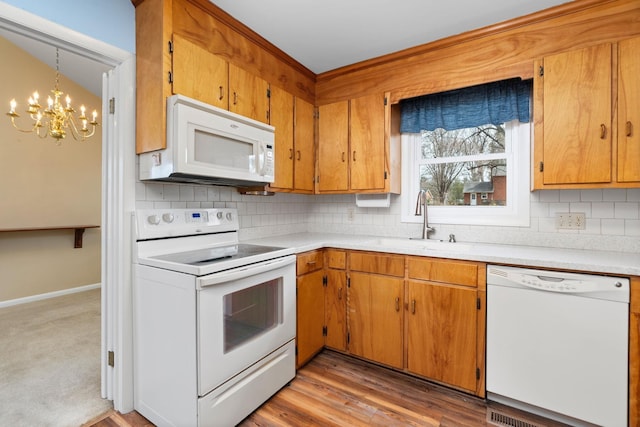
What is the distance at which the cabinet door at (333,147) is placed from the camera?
2664mm

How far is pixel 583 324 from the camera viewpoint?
5.04 feet

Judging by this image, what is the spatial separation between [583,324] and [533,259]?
380 mm

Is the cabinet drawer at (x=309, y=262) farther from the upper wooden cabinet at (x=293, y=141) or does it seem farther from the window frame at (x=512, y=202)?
the window frame at (x=512, y=202)

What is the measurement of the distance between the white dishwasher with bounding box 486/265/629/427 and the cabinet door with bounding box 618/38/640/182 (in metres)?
0.66

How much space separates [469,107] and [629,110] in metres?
0.91

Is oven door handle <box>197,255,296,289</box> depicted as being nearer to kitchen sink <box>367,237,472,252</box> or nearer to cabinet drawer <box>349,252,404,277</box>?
cabinet drawer <box>349,252,404,277</box>

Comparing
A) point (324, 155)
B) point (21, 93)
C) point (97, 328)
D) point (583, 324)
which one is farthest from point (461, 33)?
point (21, 93)

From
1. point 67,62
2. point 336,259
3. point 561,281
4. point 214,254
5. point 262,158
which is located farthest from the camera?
point 67,62

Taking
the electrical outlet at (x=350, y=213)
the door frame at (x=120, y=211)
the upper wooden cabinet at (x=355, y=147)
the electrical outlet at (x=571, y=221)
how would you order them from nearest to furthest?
the door frame at (x=120, y=211) < the electrical outlet at (x=571, y=221) < the upper wooden cabinet at (x=355, y=147) < the electrical outlet at (x=350, y=213)

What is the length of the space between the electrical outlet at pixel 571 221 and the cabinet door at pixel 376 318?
1.15 metres

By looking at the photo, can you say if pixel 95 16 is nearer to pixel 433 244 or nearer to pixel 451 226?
pixel 433 244

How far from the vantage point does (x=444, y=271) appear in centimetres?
190

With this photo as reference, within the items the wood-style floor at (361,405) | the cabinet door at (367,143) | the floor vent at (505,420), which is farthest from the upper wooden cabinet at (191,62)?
the floor vent at (505,420)

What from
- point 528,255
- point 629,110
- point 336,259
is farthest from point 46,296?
point 629,110
